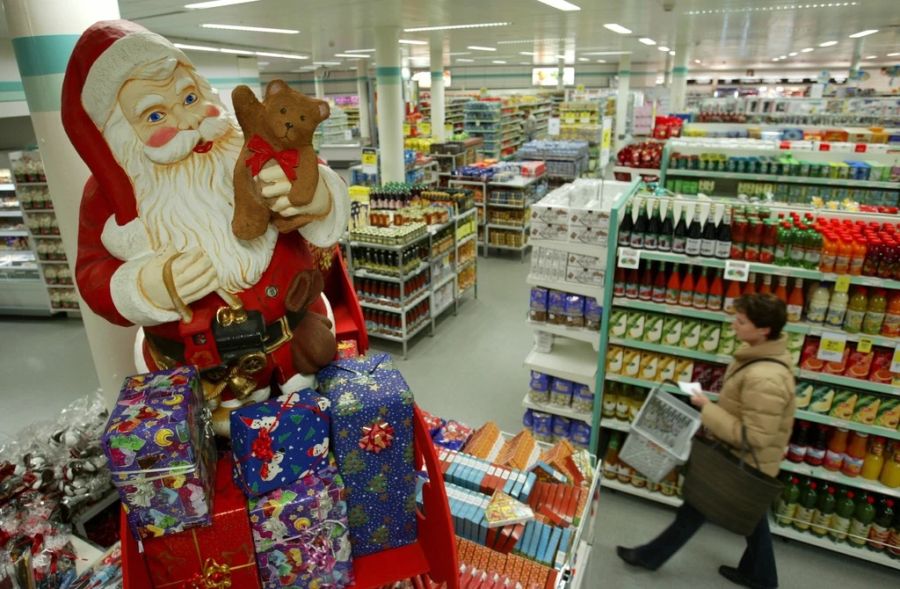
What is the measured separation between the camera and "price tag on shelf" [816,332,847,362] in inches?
120

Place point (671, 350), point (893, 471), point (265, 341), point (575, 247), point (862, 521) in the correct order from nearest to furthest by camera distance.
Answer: point (265, 341), point (893, 471), point (862, 521), point (671, 350), point (575, 247)

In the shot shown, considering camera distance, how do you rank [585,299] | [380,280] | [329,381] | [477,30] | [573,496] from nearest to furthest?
[329,381], [573,496], [585,299], [380,280], [477,30]

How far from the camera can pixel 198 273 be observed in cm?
150

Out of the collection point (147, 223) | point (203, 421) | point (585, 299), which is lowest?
point (585, 299)

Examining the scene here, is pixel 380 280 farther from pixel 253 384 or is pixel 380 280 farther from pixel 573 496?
pixel 253 384

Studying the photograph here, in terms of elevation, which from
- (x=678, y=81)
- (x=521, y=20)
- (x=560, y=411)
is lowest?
(x=560, y=411)

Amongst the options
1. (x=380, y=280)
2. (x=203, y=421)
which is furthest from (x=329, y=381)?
(x=380, y=280)

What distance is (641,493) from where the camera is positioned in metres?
3.86

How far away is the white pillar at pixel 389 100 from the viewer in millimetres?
8438

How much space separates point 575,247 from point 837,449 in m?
2.01

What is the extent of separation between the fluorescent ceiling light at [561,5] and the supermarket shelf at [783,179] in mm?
→ 2263

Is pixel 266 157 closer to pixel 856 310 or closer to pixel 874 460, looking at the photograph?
pixel 856 310

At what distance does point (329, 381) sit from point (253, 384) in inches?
9.4

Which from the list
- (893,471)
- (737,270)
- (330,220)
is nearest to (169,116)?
(330,220)
